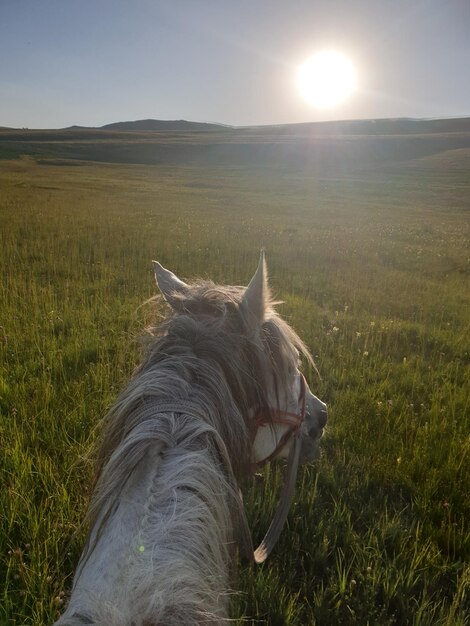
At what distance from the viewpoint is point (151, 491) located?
1127mm

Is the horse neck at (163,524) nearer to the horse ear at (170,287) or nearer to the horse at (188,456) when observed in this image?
the horse at (188,456)

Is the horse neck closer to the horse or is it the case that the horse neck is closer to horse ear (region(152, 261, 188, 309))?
the horse

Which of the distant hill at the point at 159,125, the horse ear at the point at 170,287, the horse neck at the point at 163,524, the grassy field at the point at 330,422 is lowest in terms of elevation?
the grassy field at the point at 330,422

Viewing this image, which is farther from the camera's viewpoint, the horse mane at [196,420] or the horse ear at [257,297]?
the horse ear at [257,297]

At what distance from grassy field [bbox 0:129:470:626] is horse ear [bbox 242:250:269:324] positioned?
0.78m

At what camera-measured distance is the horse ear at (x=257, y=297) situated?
1.65 metres

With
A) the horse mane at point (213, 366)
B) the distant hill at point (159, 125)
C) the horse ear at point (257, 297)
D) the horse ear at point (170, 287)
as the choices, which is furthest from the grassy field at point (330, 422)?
the distant hill at point (159, 125)

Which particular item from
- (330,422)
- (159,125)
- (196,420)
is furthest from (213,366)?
(159,125)

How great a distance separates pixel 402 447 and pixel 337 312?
138 inches

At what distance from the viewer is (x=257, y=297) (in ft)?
5.50

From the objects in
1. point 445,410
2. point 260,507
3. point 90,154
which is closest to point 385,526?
point 260,507

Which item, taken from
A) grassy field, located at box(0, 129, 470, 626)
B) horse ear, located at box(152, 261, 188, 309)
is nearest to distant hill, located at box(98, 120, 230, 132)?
grassy field, located at box(0, 129, 470, 626)

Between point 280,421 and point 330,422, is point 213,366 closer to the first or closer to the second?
point 280,421

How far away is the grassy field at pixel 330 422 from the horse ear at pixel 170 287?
304mm
